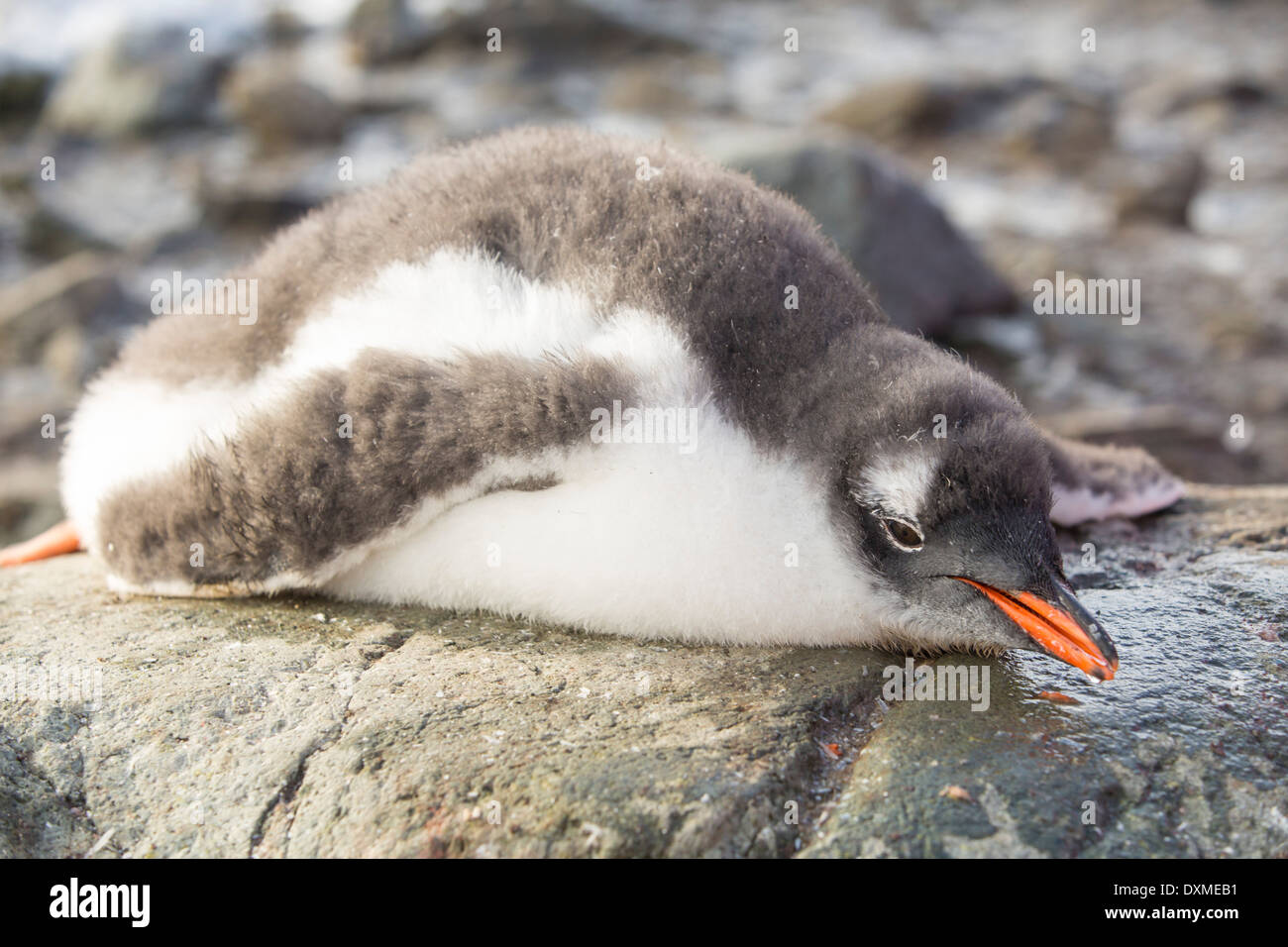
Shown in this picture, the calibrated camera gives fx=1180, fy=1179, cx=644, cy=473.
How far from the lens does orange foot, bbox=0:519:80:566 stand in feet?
15.9

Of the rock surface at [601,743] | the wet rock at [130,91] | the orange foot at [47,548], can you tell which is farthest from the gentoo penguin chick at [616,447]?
the wet rock at [130,91]

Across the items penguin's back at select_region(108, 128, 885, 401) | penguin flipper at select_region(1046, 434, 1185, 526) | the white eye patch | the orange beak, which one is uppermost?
penguin's back at select_region(108, 128, 885, 401)

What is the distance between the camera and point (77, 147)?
17.1 metres

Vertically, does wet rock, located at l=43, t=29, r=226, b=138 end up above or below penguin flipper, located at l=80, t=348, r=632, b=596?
above

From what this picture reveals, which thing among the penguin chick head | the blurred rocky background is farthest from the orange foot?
the penguin chick head

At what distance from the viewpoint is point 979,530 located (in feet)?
10.2

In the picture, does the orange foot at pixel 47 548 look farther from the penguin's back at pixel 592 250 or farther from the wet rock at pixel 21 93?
the wet rock at pixel 21 93

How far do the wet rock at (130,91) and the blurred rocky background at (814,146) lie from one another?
0.18 ft

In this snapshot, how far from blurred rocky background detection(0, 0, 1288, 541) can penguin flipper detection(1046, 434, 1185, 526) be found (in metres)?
2.88

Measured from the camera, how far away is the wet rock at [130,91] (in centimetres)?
1783

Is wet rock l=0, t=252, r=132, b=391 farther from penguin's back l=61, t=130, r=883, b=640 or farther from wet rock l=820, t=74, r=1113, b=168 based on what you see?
wet rock l=820, t=74, r=1113, b=168

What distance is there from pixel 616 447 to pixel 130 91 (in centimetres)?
1786

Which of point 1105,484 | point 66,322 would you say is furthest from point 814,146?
point 66,322

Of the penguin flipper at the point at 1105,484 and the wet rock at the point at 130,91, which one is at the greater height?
the wet rock at the point at 130,91
